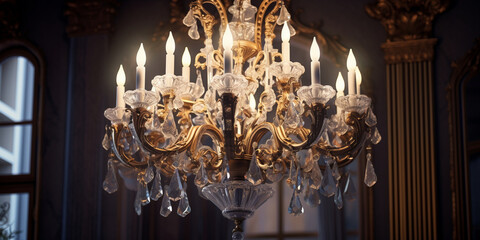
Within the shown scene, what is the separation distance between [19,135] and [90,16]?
0.88 m

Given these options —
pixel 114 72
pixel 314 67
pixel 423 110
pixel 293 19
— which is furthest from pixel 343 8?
pixel 314 67

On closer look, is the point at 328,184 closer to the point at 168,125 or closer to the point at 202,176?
the point at 202,176

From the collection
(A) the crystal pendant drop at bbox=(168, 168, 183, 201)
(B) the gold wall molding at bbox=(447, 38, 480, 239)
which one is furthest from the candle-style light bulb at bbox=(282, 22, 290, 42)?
(B) the gold wall molding at bbox=(447, 38, 480, 239)

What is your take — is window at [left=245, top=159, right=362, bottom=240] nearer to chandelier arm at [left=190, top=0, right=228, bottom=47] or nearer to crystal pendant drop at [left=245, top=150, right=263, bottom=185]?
chandelier arm at [left=190, top=0, right=228, bottom=47]

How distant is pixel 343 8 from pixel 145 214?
1731 millimetres

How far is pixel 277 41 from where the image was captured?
5.02 metres

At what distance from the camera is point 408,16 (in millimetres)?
4719

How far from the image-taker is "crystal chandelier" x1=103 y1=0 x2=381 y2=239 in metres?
3.06

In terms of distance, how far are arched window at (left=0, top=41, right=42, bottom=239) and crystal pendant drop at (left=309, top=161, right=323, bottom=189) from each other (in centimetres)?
237

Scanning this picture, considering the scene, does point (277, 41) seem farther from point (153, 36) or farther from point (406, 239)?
point (406, 239)

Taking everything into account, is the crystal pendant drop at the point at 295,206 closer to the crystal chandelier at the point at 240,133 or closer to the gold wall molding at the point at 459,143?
the crystal chandelier at the point at 240,133

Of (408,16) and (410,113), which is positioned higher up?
(408,16)

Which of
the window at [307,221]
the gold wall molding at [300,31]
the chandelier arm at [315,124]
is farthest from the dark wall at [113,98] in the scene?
the chandelier arm at [315,124]

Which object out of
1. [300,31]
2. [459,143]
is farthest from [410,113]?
[300,31]
